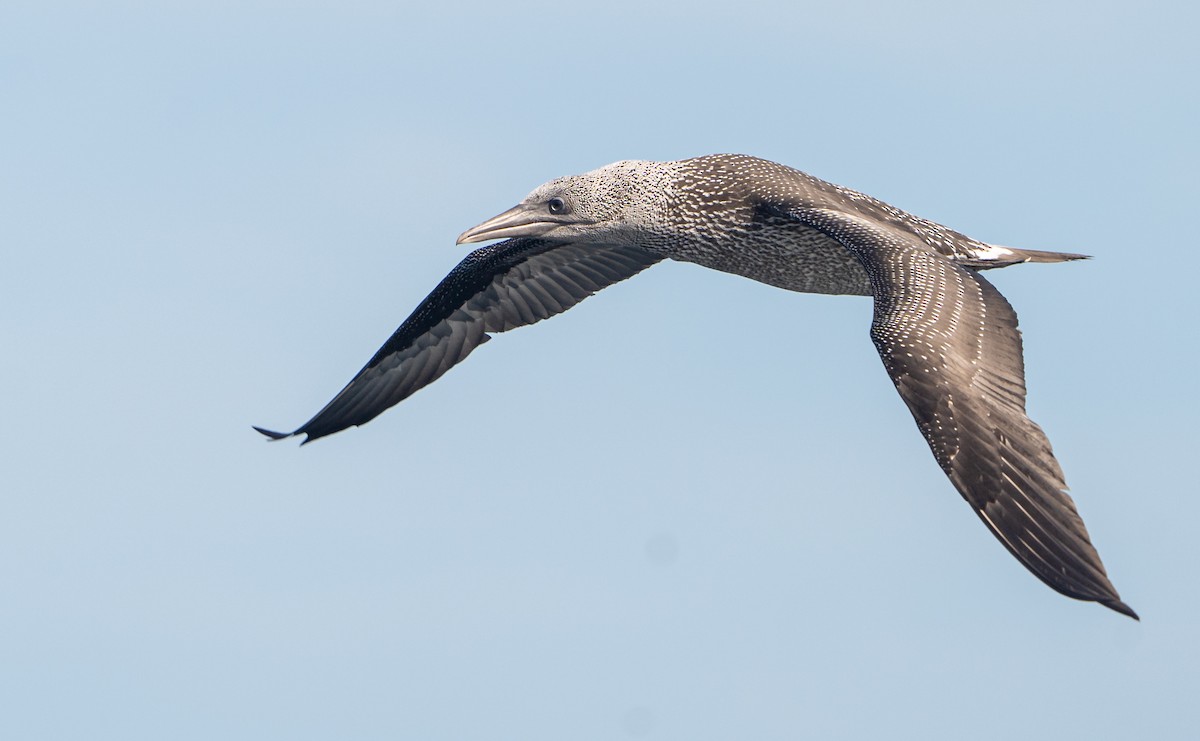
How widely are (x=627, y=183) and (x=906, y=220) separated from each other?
3.75 meters

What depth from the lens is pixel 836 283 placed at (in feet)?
83.5

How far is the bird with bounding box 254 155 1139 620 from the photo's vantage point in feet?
65.0

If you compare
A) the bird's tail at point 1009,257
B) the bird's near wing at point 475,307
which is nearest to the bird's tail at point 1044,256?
the bird's tail at point 1009,257

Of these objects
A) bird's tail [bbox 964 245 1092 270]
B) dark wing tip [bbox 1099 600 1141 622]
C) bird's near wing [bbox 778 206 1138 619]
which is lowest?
dark wing tip [bbox 1099 600 1141 622]

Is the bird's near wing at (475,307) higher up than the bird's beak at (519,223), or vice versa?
the bird's beak at (519,223)

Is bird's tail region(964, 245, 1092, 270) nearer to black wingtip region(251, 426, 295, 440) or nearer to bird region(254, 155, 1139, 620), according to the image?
bird region(254, 155, 1139, 620)

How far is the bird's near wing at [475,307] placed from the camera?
29.1 metres

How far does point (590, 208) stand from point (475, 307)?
4.11 meters

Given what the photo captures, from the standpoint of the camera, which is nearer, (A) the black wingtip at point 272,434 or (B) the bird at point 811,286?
(B) the bird at point 811,286

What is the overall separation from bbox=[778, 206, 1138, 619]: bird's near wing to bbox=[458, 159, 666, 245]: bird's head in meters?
3.25

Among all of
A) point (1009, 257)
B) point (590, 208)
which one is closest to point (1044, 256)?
point (1009, 257)

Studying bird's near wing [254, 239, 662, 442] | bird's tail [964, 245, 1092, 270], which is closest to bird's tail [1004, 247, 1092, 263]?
bird's tail [964, 245, 1092, 270]

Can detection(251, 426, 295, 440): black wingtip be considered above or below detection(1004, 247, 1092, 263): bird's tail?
below

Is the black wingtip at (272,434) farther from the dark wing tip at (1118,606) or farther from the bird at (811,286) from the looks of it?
the dark wing tip at (1118,606)
